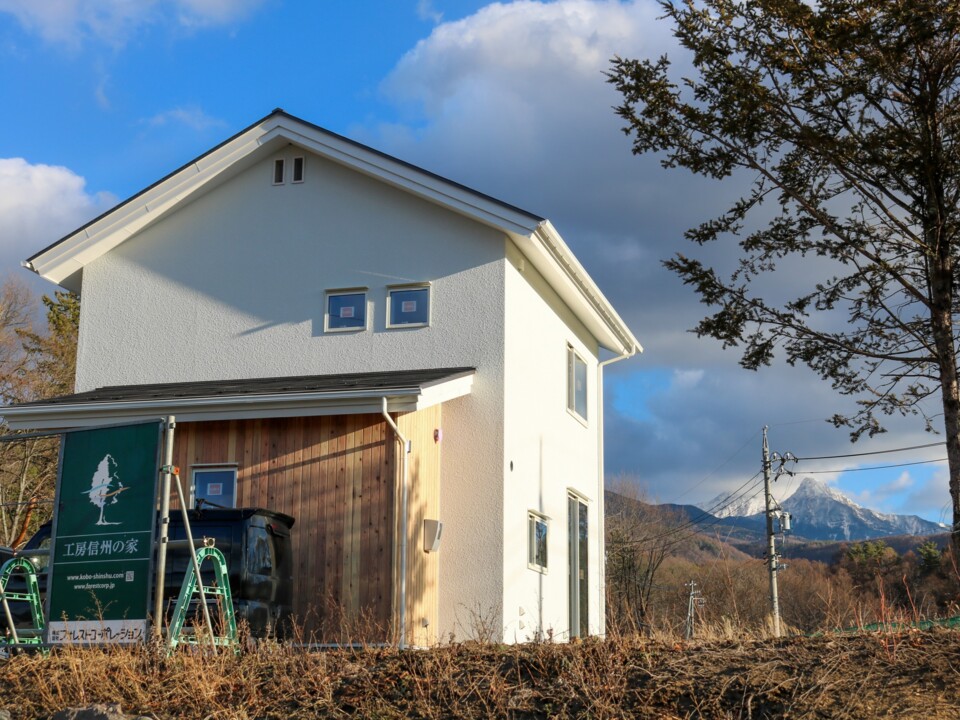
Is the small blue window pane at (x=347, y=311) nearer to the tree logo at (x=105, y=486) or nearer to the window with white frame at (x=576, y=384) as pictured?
the window with white frame at (x=576, y=384)

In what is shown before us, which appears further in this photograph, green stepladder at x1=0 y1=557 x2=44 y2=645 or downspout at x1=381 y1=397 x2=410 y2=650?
downspout at x1=381 y1=397 x2=410 y2=650

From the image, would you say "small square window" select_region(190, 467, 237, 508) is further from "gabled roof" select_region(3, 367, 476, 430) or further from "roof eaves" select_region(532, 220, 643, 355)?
"roof eaves" select_region(532, 220, 643, 355)

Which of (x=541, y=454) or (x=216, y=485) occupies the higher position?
(x=541, y=454)

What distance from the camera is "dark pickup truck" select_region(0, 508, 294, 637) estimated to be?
12.1 metres

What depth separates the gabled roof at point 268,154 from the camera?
53.2 ft

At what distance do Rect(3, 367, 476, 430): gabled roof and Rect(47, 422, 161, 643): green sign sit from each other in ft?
12.1

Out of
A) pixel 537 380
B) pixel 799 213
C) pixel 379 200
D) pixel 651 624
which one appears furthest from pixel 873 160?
pixel 651 624

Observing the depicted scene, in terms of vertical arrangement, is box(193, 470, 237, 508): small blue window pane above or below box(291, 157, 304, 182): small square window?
below

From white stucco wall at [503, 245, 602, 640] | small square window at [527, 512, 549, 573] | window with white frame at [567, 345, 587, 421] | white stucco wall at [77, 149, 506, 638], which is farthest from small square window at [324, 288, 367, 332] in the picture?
window with white frame at [567, 345, 587, 421]

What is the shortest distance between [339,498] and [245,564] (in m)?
2.49

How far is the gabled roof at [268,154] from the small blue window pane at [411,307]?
54.2 inches

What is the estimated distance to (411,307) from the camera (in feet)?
54.9

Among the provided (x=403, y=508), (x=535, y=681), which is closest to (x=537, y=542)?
(x=403, y=508)

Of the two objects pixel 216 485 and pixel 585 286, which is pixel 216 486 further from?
pixel 585 286
